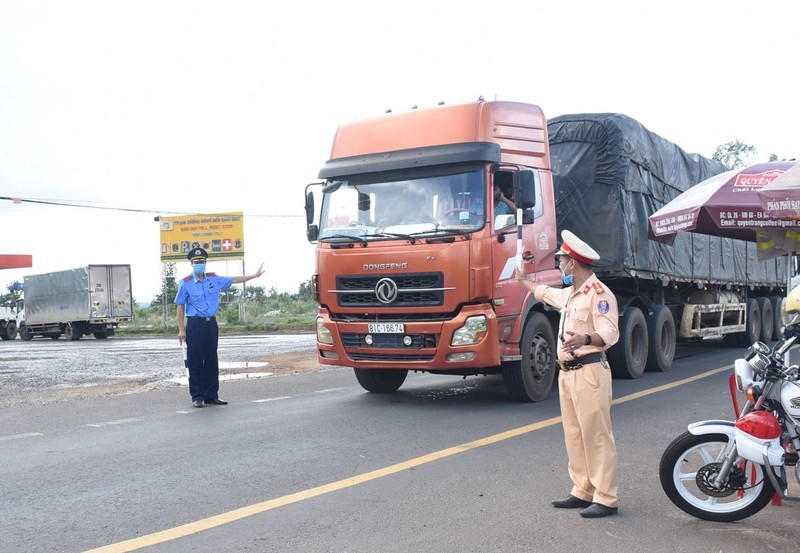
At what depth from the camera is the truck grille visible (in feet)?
29.1

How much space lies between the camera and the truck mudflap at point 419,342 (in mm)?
8812

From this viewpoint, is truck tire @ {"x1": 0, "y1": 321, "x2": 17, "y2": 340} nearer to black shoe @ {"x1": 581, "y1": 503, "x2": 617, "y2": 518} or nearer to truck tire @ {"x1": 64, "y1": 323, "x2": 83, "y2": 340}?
truck tire @ {"x1": 64, "y1": 323, "x2": 83, "y2": 340}

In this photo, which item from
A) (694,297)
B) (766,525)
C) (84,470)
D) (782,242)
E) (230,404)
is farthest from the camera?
(694,297)

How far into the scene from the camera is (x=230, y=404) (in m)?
10.5

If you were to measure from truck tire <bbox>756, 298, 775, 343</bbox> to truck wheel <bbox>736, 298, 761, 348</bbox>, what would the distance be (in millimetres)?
280

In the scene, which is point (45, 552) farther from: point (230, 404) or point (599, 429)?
point (230, 404)

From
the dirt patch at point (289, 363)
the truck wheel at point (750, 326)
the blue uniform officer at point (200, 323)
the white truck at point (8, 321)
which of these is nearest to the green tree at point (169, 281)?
the white truck at point (8, 321)

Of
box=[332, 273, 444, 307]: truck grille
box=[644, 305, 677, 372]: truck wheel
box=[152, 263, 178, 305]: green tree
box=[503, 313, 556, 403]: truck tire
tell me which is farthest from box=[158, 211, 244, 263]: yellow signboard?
box=[503, 313, 556, 403]: truck tire

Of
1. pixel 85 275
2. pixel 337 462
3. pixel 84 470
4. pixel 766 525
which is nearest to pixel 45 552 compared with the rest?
pixel 84 470

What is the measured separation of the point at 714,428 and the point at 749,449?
0.27m

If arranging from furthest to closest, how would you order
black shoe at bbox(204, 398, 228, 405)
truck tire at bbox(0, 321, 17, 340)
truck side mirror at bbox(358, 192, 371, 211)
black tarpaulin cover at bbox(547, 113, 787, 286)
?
1. truck tire at bbox(0, 321, 17, 340)
2. black tarpaulin cover at bbox(547, 113, 787, 286)
3. black shoe at bbox(204, 398, 228, 405)
4. truck side mirror at bbox(358, 192, 371, 211)

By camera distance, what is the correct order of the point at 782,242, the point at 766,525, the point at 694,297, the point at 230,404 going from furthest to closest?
the point at 694,297
the point at 230,404
the point at 782,242
the point at 766,525

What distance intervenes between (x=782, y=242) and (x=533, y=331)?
2.96 meters

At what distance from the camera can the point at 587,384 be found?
4.92m
